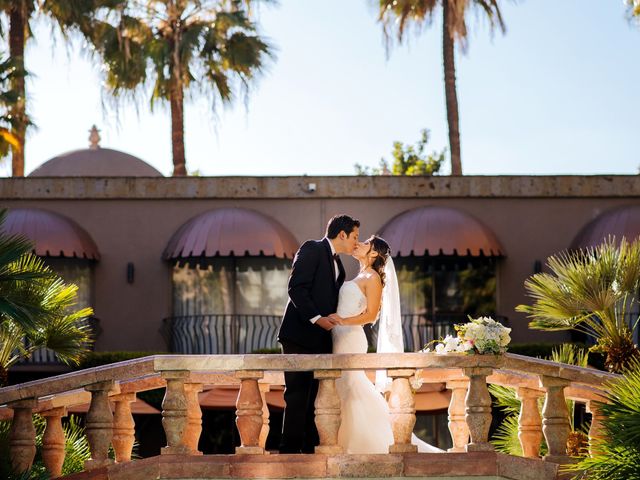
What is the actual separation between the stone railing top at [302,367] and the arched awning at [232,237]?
37.4ft

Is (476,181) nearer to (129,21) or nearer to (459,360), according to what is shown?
(129,21)

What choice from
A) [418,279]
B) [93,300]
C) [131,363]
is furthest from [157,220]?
[131,363]

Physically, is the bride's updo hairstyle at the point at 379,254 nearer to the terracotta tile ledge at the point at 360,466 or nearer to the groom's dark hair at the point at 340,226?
the groom's dark hair at the point at 340,226

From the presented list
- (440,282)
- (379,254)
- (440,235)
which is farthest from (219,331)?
(379,254)

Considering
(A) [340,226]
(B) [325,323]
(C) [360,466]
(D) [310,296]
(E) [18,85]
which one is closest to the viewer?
(C) [360,466]

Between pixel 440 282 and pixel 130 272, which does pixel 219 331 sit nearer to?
pixel 130 272

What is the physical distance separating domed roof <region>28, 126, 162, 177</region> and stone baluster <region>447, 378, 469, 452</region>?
62.0ft

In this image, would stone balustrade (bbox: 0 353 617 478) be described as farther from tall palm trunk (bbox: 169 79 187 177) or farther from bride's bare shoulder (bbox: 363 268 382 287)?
tall palm trunk (bbox: 169 79 187 177)

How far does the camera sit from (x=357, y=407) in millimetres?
11508

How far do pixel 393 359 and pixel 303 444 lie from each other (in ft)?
4.11

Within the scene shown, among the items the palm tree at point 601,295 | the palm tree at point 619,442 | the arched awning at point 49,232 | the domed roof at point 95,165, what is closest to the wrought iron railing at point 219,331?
the arched awning at point 49,232

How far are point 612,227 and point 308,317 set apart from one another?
13.0 meters

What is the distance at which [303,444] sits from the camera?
11.4 m

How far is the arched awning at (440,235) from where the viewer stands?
76.2ft
